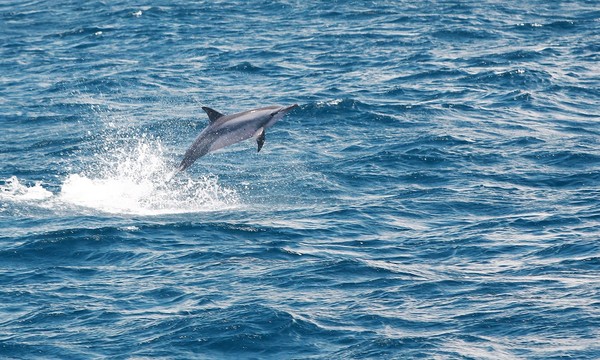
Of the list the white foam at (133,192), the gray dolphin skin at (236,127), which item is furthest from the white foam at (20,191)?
the gray dolphin skin at (236,127)

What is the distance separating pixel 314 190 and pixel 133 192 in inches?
Answer: 183

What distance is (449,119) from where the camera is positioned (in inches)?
1463

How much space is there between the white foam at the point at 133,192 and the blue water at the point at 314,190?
0.32 feet

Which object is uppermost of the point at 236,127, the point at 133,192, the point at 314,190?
the point at 236,127

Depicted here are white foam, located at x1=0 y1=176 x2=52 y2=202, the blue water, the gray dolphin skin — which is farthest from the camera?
white foam, located at x1=0 y1=176 x2=52 y2=202

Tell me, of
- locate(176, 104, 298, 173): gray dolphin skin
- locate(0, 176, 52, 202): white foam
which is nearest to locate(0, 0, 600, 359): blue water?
locate(0, 176, 52, 202): white foam

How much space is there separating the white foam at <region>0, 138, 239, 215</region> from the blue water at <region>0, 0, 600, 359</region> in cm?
10

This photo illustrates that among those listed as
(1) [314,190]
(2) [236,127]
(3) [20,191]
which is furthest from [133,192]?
(2) [236,127]

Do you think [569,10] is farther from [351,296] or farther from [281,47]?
[351,296]

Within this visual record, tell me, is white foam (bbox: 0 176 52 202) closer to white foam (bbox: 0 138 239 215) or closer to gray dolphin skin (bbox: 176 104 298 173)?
white foam (bbox: 0 138 239 215)

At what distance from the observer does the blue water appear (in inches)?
848

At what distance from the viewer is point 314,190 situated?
100 feet

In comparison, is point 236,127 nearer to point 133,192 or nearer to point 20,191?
point 133,192

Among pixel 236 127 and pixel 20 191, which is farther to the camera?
pixel 20 191
